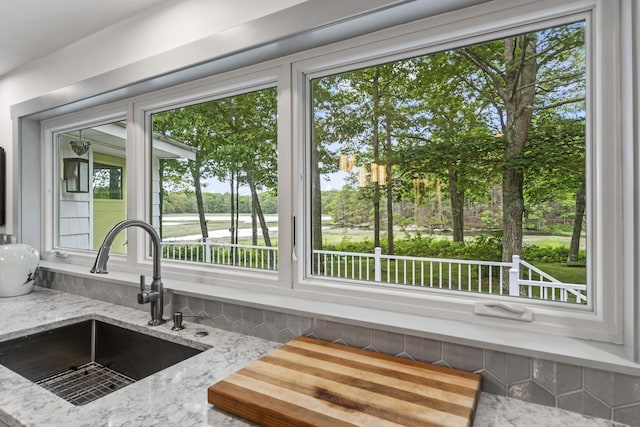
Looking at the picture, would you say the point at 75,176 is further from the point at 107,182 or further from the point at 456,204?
the point at 456,204

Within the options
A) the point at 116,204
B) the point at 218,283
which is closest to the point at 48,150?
the point at 116,204

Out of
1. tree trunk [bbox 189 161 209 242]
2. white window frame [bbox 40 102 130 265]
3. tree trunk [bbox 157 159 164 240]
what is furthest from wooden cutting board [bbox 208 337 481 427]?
white window frame [bbox 40 102 130 265]

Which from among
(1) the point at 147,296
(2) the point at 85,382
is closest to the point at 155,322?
(1) the point at 147,296

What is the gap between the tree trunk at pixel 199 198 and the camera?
197 centimetres

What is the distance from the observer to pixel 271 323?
1405 millimetres

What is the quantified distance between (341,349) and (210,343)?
0.51 metres

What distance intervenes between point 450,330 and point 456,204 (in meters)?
0.43

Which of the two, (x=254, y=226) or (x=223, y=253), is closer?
(x=254, y=226)

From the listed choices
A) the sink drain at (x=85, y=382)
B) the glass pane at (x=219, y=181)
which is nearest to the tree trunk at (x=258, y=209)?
the glass pane at (x=219, y=181)

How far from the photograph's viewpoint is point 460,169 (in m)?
1.27

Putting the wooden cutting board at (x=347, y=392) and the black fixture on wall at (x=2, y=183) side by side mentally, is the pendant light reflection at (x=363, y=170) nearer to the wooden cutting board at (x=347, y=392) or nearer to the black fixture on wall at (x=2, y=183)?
the wooden cutting board at (x=347, y=392)

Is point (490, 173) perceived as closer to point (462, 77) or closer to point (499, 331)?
point (462, 77)

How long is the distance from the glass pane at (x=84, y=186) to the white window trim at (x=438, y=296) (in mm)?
846

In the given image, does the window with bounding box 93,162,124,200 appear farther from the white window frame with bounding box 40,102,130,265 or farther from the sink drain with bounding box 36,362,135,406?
the sink drain with bounding box 36,362,135,406
